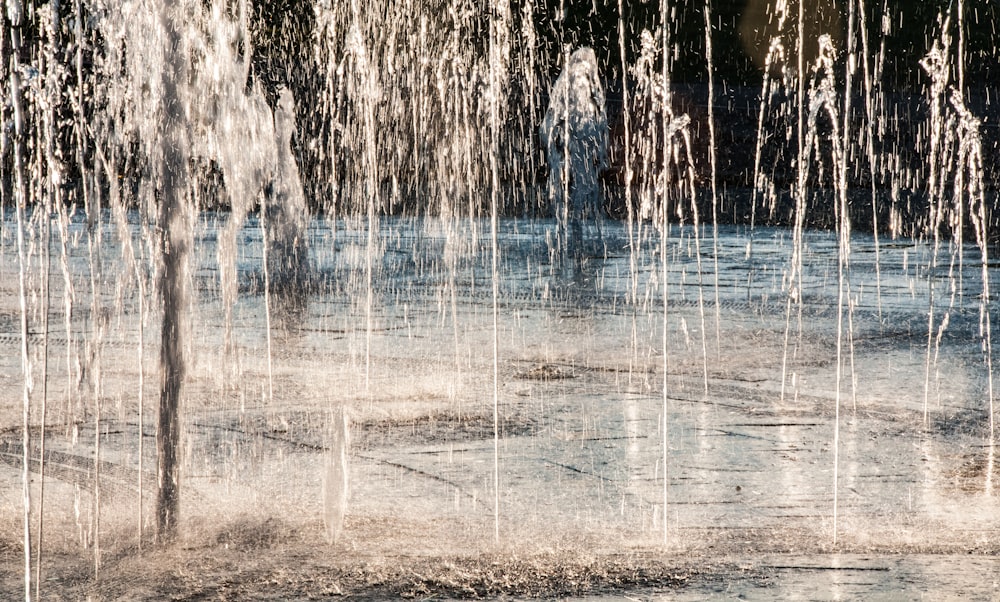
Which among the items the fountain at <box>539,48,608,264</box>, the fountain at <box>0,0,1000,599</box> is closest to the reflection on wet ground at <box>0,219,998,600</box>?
the fountain at <box>0,0,1000,599</box>

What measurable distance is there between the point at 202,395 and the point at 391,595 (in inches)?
107

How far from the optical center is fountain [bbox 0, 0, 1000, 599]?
3.77 metres

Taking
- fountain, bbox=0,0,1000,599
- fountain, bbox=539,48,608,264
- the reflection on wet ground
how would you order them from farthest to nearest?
1. fountain, bbox=539,48,608,264
2. the reflection on wet ground
3. fountain, bbox=0,0,1000,599

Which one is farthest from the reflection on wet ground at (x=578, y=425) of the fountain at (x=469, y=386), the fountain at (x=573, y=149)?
the fountain at (x=573, y=149)

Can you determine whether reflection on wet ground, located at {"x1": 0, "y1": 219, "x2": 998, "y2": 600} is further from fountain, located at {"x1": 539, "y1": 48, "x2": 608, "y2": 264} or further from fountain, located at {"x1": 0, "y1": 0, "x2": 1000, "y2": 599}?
fountain, located at {"x1": 539, "y1": 48, "x2": 608, "y2": 264}

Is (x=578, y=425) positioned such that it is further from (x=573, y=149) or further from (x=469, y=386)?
(x=573, y=149)

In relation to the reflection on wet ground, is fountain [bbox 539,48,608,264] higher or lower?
higher

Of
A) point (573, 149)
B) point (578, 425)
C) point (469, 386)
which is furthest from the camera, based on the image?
point (573, 149)

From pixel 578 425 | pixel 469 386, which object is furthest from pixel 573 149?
pixel 578 425

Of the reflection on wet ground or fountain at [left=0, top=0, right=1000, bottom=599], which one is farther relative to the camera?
the reflection on wet ground

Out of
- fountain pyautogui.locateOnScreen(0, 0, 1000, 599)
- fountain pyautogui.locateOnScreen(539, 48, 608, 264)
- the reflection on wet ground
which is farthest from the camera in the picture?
fountain pyautogui.locateOnScreen(539, 48, 608, 264)

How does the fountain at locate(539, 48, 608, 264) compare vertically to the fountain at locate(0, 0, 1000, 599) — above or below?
above

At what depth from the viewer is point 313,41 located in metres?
28.1

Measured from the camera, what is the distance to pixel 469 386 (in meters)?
6.03
